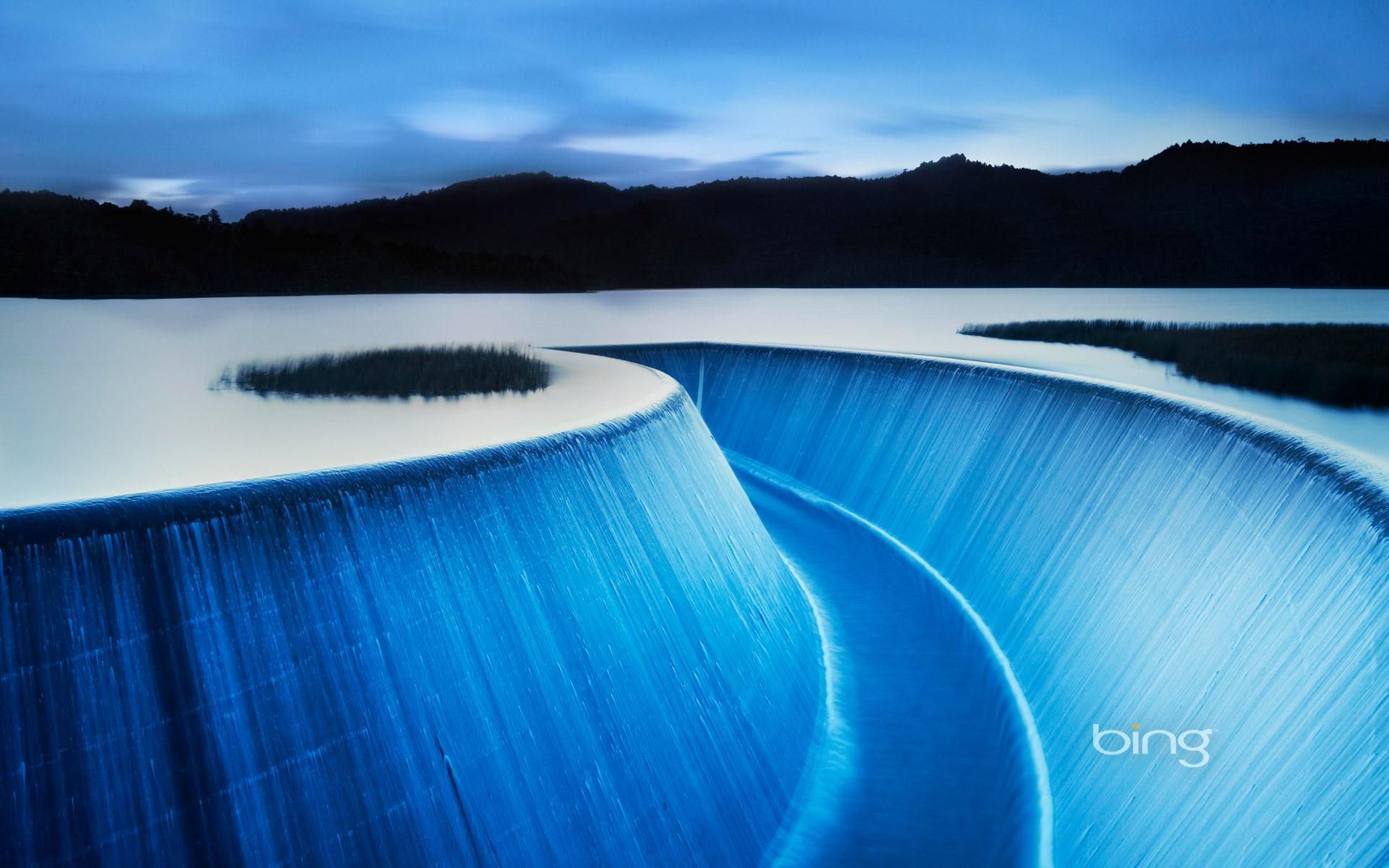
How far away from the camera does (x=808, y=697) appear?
356 inches

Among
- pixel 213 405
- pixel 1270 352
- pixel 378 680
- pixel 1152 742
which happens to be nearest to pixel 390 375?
pixel 213 405

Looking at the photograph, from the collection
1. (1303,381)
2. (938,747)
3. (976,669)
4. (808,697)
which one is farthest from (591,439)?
(1303,381)

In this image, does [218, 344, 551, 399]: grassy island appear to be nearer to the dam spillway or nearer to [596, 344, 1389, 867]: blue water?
the dam spillway

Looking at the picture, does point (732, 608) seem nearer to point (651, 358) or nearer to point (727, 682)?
point (727, 682)

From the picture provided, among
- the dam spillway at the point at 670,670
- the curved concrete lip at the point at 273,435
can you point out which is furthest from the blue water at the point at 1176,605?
the curved concrete lip at the point at 273,435

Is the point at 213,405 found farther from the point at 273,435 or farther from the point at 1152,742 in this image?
the point at 1152,742

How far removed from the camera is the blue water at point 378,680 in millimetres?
3711

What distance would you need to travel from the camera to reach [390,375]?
1114 centimetres

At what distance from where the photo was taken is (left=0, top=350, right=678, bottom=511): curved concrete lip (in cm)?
532

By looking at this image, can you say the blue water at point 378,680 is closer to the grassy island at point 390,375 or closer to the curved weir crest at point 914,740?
the curved weir crest at point 914,740

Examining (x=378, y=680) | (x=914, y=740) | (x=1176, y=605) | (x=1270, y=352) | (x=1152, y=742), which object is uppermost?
(x=1176, y=605)

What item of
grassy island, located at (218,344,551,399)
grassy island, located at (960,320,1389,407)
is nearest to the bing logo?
grassy island, located at (218,344,551,399)

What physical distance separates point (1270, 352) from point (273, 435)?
21.6m

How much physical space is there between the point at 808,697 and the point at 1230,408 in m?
3.80
